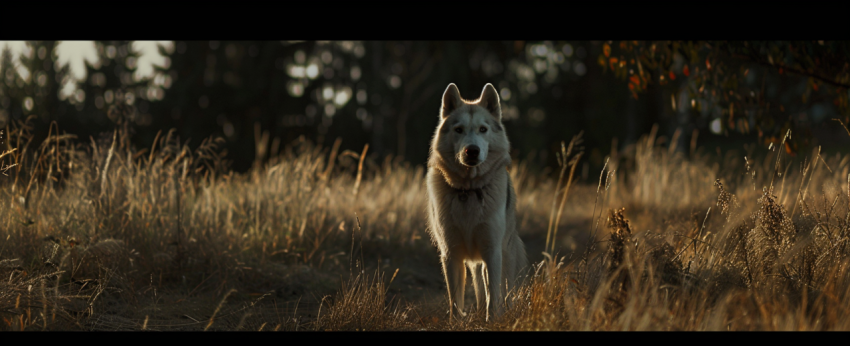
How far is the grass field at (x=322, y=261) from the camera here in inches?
127

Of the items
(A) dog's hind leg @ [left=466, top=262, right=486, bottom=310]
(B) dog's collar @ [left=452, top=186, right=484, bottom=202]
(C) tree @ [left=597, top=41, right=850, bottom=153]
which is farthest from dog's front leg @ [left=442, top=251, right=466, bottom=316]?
(C) tree @ [left=597, top=41, right=850, bottom=153]

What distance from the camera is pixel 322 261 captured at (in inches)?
231

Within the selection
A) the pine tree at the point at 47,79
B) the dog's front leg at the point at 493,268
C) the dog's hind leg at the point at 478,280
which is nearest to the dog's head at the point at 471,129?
the dog's front leg at the point at 493,268

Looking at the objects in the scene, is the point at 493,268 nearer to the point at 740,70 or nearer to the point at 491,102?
the point at 491,102

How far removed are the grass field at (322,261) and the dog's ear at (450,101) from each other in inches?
42.8

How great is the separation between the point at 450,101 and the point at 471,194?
87cm

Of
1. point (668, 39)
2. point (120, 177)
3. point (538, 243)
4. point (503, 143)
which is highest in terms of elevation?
point (668, 39)

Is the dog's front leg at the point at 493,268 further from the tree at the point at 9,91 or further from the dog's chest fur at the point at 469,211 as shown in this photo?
the tree at the point at 9,91

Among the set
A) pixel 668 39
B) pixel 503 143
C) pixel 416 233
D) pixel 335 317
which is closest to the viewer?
pixel 335 317

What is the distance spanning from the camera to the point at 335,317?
3.71m

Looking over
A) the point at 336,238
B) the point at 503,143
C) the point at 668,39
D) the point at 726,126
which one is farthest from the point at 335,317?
the point at 726,126

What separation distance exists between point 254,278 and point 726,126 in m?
4.87

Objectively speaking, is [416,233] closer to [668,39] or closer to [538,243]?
[538,243]

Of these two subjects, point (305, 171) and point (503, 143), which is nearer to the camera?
point (503, 143)
